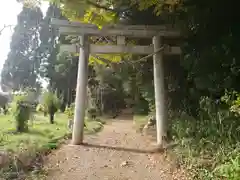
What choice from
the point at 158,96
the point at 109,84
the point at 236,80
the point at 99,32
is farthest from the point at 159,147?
the point at 109,84

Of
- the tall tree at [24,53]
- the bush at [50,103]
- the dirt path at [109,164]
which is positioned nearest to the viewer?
the dirt path at [109,164]

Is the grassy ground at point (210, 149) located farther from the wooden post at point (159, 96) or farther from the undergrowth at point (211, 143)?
the wooden post at point (159, 96)

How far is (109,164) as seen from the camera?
5.99m

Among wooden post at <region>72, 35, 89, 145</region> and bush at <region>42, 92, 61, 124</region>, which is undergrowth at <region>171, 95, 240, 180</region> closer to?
wooden post at <region>72, 35, 89, 145</region>

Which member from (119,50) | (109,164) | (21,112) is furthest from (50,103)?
(109,164)

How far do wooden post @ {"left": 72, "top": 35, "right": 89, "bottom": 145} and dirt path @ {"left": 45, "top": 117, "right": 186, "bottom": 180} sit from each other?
0.38m

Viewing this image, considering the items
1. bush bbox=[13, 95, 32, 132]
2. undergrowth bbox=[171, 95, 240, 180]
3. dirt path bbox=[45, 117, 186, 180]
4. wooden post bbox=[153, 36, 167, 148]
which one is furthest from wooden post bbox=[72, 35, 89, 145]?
undergrowth bbox=[171, 95, 240, 180]

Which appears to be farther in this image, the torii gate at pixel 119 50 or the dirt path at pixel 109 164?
the torii gate at pixel 119 50

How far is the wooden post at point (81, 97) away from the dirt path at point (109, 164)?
38 cm

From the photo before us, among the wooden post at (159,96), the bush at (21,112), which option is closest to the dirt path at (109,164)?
the wooden post at (159,96)

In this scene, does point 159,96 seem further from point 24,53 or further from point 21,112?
point 24,53

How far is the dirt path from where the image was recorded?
5.15 m

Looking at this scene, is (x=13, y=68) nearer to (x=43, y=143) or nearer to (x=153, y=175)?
(x=43, y=143)

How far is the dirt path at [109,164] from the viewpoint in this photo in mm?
5152
